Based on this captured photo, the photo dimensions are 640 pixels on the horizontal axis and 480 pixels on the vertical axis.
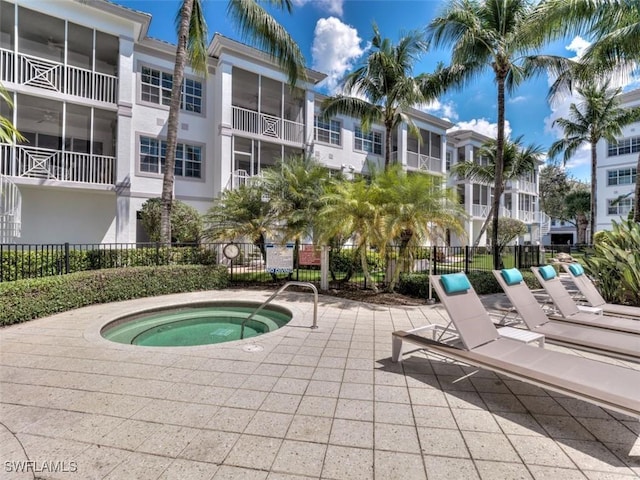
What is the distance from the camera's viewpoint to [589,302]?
6812 mm

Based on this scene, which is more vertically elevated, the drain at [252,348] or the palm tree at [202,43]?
the palm tree at [202,43]

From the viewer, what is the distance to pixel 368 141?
23.0 metres

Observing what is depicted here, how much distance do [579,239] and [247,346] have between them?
1707 inches

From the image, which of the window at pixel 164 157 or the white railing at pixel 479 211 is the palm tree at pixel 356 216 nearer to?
the window at pixel 164 157

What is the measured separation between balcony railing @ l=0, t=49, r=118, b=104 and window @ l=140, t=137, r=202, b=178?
223 cm

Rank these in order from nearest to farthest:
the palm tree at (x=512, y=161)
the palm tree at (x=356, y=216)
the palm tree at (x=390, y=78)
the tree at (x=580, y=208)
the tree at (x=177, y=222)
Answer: the palm tree at (x=356, y=216)
the tree at (x=177, y=222)
the palm tree at (x=390, y=78)
the palm tree at (x=512, y=161)
the tree at (x=580, y=208)

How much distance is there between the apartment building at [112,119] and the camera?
12.7 metres

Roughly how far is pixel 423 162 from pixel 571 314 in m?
20.5

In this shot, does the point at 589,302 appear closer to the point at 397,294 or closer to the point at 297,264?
the point at 397,294

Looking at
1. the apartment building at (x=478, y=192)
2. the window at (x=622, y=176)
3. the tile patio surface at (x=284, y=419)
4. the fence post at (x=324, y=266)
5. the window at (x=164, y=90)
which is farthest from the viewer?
the window at (x=622, y=176)

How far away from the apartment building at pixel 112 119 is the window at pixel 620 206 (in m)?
28.1

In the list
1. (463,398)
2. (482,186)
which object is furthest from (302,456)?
(482,186)

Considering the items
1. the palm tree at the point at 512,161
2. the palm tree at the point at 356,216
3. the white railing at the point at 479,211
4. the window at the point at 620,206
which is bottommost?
the palm tree at the point at 356,216

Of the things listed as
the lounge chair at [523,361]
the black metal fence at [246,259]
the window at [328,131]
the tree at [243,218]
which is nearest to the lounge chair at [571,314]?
the lounge chair at [523,361]
